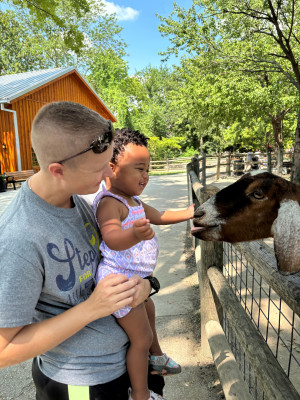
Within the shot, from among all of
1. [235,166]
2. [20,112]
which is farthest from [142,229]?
[235,166]

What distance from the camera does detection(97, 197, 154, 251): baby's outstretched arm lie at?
1.22 meters

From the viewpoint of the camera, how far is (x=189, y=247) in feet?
18.7

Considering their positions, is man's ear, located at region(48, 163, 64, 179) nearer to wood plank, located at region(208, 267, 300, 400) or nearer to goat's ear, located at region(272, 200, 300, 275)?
goat's ear, located at region(272, 200, 300, 275)

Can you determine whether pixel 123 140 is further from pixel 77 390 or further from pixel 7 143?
pixel 7 143

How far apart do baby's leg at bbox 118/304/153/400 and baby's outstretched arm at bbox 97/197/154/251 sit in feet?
0.99

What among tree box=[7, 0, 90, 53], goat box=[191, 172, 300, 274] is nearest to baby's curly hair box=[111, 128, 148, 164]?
goat box=[191, 172, 300, 274]

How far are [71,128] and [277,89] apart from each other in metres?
14.5

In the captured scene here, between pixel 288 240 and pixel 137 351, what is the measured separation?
747 millimetres

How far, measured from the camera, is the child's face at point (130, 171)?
5.44 ft

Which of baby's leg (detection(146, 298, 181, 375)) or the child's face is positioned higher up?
the child's face

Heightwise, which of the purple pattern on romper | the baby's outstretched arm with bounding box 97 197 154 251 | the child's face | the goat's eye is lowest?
the purple pattern on romper

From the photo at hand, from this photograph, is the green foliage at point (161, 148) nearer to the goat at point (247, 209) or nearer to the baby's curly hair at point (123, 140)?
the baby's curly hair at point (123, 140)

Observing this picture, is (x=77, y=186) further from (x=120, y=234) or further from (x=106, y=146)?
(x=120, y=234)

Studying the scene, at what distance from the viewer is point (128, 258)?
4.66 ft
